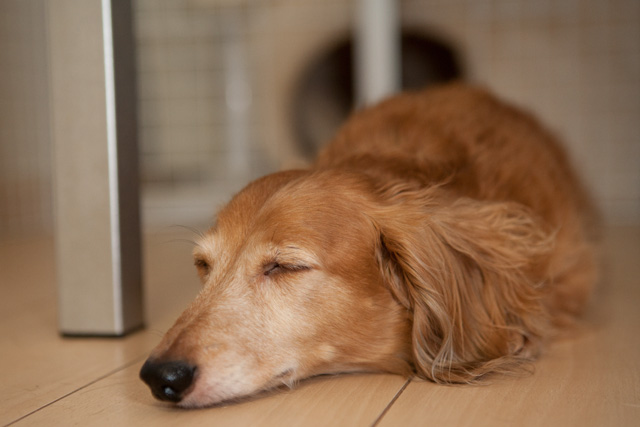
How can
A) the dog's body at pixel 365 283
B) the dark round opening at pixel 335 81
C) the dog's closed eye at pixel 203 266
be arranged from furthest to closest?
the dark round opening at pixel 335 81 → the dog's closed eye at pixel 203 266 → the dog's body at pixel 365 283

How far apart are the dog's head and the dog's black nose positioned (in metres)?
0.03

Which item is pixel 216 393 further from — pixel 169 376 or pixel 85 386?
pixel 85 386

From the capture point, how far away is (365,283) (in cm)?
143

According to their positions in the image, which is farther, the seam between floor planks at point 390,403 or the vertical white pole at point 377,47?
the vertical white pole at point 377,47

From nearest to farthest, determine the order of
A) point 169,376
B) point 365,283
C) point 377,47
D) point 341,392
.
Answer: point 169,376
point 341,392
point 365,283
point 377,47

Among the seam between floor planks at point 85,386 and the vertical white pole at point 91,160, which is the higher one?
the vertical white pole at point 91,160

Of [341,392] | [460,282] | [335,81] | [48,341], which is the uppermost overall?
[335,81]

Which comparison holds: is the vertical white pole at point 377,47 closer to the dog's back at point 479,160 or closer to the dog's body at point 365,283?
the dog's back at point 479,160

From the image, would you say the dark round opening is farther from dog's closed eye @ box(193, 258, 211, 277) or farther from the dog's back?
dog's closed eye @ box(193, 258, 211, 277)

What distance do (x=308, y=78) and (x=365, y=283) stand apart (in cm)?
426

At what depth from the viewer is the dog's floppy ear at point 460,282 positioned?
1.43 meters

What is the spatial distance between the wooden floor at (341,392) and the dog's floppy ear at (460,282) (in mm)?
66

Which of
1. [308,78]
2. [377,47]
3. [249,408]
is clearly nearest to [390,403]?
[249,408]

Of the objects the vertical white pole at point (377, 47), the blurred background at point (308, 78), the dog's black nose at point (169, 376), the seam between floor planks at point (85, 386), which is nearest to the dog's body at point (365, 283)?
the dog's black nose at point (169, 376)
